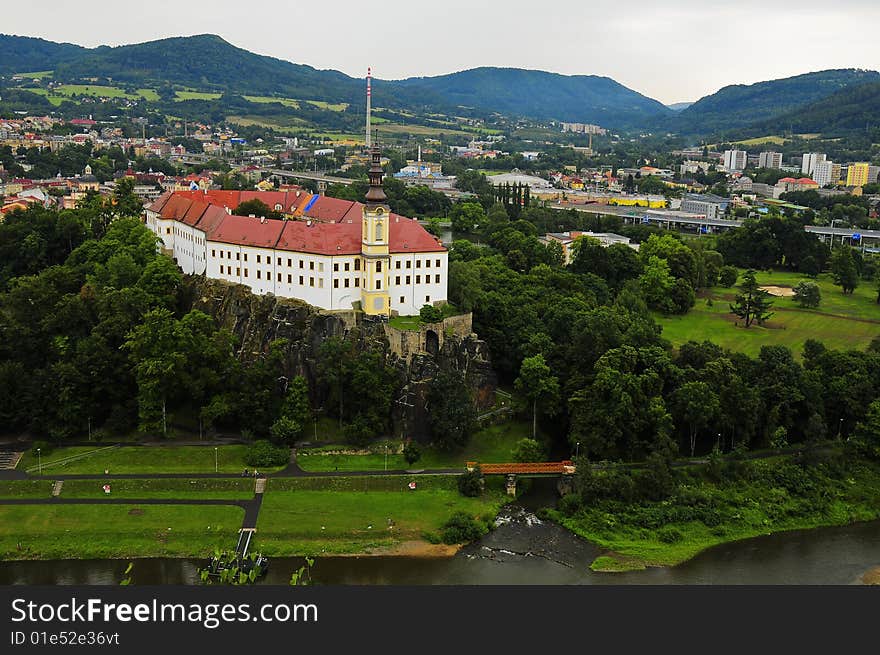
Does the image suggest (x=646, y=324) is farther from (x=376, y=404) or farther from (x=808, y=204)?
(x=808, y=204)

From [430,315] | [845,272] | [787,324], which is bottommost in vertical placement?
[787,324]

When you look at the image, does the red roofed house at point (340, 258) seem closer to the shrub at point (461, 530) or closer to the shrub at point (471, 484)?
the shrub at point (471, 484)

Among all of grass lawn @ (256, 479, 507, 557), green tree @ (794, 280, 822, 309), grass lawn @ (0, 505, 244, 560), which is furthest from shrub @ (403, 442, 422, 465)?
green tree @ (794, 280, 822, 309)

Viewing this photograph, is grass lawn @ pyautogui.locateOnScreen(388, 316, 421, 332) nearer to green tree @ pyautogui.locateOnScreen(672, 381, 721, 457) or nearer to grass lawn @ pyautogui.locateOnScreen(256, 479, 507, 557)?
grass lawn @ pyautogui.locateOnScreen(256, 479, 507, 557)

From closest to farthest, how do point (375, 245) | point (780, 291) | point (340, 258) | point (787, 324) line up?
point (375, 245) < point (340, 258) < point (787, 324) < point (780, 291)

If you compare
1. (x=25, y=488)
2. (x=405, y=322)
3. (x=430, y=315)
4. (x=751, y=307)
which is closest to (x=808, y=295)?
(x=751, y=307)

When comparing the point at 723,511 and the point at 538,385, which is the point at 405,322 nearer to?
the point at 538,385
